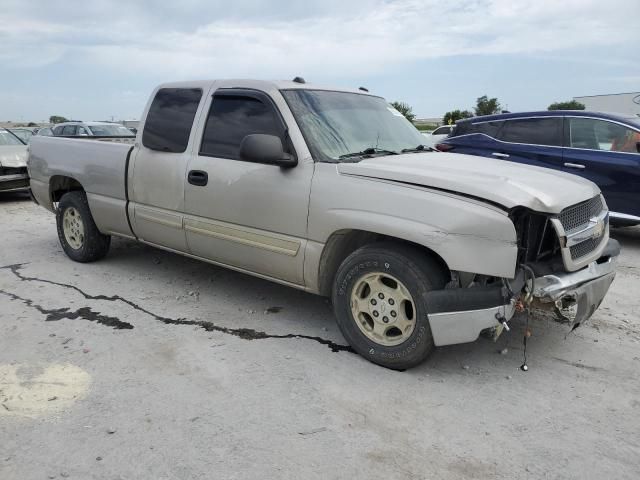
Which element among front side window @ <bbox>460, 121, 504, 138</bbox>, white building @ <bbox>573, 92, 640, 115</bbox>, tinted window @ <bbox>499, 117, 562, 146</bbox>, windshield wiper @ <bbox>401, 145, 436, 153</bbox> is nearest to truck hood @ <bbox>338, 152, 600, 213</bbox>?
windshield wiper @ <bbox>401, 145, 436, 153</bbox>

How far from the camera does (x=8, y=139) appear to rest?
11.8 meters

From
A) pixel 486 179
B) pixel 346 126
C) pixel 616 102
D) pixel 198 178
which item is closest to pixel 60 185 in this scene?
pixel 198 178

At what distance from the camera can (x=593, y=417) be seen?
3025 millimetres

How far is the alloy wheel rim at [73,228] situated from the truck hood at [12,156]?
18.4ft

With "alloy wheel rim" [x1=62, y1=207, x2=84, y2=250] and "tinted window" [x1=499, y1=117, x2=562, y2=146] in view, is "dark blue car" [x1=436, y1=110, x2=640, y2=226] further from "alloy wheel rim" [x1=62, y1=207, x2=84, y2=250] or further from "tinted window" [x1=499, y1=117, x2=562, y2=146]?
"alloy wheel rim" [x1=62, y1=207, x2=84, y2=250]

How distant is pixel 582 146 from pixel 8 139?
1136 centimetres

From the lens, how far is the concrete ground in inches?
104

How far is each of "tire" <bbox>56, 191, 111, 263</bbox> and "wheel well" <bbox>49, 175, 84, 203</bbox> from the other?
0.48 ft

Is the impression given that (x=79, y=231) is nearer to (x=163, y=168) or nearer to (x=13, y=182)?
(x=163, y=168)

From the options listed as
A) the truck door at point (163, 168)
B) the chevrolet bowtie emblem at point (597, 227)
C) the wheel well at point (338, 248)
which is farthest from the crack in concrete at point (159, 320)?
the chevrolet bowtie emblem at point (597, 227)

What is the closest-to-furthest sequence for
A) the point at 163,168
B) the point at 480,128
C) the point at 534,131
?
the point at 163,168
the point at 534,131
the point at 480,128

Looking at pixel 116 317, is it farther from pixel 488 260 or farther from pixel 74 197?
pixel 488 260

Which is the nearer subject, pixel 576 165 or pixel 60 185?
pixel 60 185

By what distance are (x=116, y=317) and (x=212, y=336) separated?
938 mm
